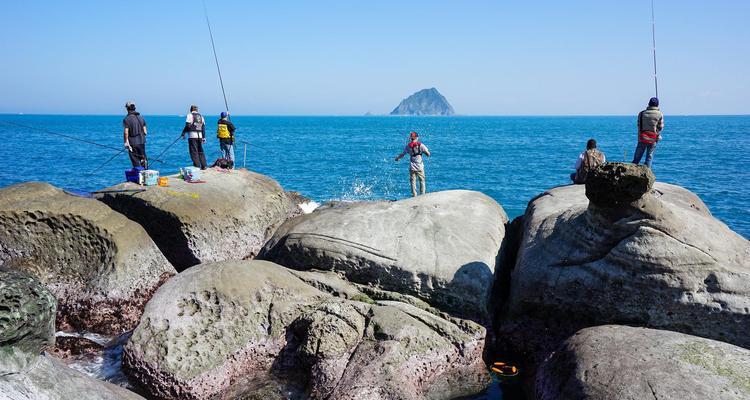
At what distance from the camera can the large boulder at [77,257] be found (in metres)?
10.7

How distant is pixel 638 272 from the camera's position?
28.3 ft

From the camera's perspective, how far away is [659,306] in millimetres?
8516

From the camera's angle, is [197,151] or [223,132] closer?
[197,151]

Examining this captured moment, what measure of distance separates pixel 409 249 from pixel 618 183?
375 cm

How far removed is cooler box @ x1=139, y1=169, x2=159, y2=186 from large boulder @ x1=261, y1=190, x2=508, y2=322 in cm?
390

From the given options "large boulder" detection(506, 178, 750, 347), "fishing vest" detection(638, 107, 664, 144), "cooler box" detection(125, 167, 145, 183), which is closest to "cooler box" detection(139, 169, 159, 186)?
"cooler box" detection(125, 167, 145, 183)

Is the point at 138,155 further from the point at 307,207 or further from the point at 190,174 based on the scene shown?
the point at 307,207

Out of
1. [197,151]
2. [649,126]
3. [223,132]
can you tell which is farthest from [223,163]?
[649,126]

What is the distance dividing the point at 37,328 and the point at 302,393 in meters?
Answer: 4.71

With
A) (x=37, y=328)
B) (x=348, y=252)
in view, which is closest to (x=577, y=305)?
(x=348, y=252)

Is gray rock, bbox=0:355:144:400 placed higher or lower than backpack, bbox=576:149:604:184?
lower

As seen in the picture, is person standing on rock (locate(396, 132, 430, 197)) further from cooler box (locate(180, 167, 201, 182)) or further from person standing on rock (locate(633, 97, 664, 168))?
cooler box (locate(180, 167, 201, 182))

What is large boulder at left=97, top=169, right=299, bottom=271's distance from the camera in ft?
40.7

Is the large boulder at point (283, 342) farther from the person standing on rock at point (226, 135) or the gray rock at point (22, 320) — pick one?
the person standing on rock at point (226, 135)
